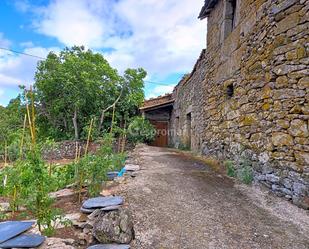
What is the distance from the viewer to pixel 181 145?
34.4ft

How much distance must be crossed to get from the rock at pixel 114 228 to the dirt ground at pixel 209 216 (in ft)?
0.35

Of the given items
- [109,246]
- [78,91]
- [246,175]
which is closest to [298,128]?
[246,175]

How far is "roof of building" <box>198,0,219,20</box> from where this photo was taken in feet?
21.8

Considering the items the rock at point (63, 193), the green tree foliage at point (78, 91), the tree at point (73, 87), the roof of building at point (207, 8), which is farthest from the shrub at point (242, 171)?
the tree at point (73, 87)

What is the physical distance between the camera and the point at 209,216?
9.16 feet

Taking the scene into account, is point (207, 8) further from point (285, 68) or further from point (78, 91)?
point (78, 91)

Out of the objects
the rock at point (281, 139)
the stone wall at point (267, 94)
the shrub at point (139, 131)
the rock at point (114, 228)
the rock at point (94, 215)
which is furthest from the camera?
the shrub at point (139, 131)

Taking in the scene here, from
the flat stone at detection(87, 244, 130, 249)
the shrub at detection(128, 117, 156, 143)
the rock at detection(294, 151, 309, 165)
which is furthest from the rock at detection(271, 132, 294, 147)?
the shrub at detection(128, 117, 156, 143)

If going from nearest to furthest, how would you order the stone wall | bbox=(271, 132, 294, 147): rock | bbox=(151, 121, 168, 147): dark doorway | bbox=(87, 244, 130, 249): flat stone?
1. bbox=(87, 244, 130, 249): flat stone
2. the stone wall
3. bbox=(271, 132, 294, 147): rock
4. bbox=(151, 121, 168, 147): dark doorway

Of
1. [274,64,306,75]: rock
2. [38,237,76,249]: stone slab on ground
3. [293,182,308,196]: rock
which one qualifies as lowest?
[38,237,76,249]: stone slab on ground

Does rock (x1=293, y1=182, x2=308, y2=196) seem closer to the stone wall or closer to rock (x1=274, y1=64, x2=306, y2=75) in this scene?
the stone wall

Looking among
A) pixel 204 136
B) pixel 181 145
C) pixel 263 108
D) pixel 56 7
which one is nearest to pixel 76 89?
pixel 56 7

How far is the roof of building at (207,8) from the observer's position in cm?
664

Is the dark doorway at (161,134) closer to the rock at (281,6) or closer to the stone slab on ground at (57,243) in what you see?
the rock at (281,6)
